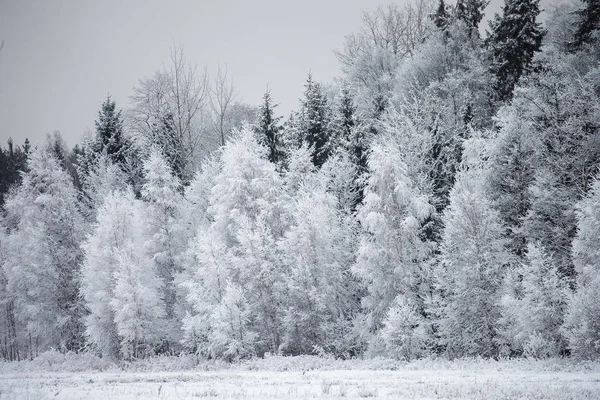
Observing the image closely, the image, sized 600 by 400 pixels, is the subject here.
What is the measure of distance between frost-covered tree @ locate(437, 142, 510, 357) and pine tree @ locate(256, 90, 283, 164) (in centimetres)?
1546

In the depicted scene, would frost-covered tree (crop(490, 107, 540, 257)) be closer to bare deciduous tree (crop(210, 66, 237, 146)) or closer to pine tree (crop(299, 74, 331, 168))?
pine tree (crop(299, 74, 331, 168))

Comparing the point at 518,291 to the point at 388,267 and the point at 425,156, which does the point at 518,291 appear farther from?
the point at 425,156

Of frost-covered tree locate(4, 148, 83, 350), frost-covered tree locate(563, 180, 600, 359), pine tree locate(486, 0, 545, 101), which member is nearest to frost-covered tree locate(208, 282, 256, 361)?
frost-covered tree locate(4, 148, 83, 350)

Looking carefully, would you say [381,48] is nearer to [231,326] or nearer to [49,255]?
[231,326]

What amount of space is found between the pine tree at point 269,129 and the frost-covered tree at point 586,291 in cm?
2188

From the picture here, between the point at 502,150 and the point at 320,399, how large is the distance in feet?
67.1

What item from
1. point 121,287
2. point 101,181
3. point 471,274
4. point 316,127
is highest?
point 316,127

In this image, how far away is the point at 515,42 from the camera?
121 feet

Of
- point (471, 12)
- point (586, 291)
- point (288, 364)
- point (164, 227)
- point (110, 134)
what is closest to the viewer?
point (586, 291)

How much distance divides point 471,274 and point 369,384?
42.7 ft

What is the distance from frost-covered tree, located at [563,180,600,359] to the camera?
2077cm

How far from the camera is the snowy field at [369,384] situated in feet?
46.4

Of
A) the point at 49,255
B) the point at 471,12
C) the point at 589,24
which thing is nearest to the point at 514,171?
the point at 589,24

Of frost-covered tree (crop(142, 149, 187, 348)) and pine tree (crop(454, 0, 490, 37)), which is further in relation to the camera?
pine tree (crop(454, 0, 490, 37))
